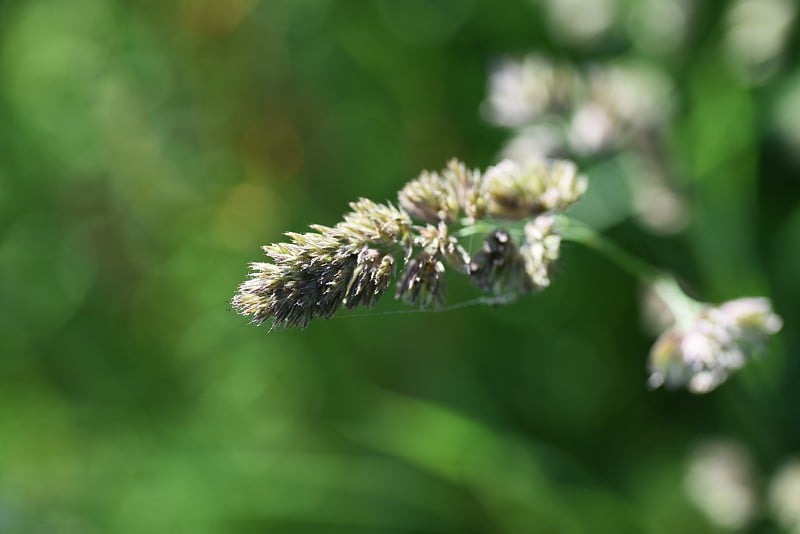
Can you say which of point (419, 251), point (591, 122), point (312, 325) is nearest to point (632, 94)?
point (591, 122)

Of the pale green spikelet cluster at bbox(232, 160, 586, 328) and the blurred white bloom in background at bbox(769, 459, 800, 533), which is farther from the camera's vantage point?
the blurred white bloom in background at bbox(769, 459, 800, 533)

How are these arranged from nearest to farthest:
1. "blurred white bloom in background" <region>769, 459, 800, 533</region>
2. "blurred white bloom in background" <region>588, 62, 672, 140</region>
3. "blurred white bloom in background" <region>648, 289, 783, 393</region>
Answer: "blurred white bloom in background" <region>648, 289, 783, 393</region> → "blurred white bloom in background" <region>769, 459, 800, 533</region> → "blurred white bloom in background" <region>588, 62, 672, 140</region>

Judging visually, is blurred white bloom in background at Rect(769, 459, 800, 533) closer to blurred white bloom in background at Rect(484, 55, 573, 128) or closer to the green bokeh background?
the green bokeh background

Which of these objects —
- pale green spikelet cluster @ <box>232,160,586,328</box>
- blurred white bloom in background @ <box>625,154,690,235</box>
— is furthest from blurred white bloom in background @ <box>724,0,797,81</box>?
pale green spikelet cluster @ <box>232,160,586,328</box>

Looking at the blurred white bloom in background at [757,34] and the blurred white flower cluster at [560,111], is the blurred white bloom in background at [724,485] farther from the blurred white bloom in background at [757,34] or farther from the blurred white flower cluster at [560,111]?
the blurred white bloom in background at [757,34]

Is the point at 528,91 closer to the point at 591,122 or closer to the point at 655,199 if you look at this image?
the point at 591,122

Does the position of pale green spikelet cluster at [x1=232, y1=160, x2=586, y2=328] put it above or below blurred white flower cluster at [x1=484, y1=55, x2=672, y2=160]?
below

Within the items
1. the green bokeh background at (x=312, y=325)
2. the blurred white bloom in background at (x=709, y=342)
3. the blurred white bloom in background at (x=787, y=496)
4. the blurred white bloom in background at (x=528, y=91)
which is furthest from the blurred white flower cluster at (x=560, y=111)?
the blurred white bloom in background at (x=787, y=496)
